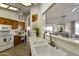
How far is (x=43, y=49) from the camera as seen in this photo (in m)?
1.66

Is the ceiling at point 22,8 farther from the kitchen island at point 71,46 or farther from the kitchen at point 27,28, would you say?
the kitchen island at point 71,46

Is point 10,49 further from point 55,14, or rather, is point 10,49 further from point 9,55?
point 55,14

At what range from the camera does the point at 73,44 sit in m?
1.10

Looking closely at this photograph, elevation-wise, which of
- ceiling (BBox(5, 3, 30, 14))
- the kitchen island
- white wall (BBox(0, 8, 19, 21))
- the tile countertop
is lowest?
the tile countertop

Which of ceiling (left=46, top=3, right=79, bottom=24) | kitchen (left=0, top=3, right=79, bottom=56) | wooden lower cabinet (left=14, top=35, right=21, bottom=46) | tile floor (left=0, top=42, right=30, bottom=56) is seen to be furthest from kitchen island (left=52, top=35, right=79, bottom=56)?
wooden lower cabinet (left=14, top=35, right=21, bottom=46)

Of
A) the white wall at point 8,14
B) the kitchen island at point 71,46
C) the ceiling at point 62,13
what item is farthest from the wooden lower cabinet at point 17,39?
the kitchen island at point 71,46

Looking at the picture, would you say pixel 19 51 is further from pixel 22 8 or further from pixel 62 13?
pixel 62 13

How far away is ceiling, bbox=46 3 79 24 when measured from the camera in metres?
1.13

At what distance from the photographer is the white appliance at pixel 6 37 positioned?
130 centimetres

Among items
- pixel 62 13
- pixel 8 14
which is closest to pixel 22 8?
pixel 8 14

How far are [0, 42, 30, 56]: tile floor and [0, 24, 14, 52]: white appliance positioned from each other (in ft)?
Answer: 0.22

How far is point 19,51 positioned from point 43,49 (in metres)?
0.48

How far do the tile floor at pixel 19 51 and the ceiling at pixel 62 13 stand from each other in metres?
0.58

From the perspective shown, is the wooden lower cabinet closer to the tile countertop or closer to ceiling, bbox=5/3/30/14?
the tile countertop
